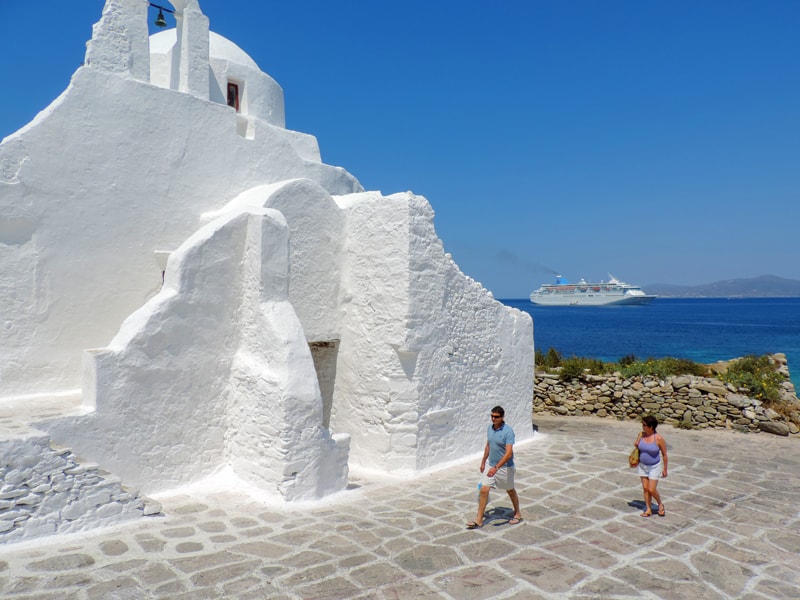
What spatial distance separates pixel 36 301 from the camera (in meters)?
6.97

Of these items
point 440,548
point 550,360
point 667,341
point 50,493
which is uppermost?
point 550,360

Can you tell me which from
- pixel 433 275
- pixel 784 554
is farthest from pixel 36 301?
pixel 784 554

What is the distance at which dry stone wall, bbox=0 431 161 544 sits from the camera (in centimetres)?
495

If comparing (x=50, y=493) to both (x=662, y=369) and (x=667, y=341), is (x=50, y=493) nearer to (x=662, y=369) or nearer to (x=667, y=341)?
(x=662, y=369)

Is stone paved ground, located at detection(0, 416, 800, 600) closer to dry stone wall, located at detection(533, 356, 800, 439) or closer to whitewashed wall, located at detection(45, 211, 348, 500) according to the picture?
whitewashed wall, located at detection(45, 211, 348, 500)

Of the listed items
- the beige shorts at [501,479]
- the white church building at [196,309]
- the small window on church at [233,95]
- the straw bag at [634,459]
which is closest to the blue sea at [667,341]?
the white church building at [196,309]

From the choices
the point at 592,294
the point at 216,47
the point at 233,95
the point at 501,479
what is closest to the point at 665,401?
the point at 501,479

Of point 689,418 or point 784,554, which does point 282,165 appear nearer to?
point 784,554

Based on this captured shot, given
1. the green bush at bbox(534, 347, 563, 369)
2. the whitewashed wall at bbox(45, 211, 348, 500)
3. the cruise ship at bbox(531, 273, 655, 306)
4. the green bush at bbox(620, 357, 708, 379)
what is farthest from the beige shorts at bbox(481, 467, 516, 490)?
the cruise ship at bbox(531, 273, 655, 306)

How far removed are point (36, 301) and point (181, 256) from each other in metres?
1.99

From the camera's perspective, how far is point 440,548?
540 cm

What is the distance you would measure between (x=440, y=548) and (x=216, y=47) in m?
9.14

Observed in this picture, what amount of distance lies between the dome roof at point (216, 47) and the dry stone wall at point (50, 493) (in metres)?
6.63

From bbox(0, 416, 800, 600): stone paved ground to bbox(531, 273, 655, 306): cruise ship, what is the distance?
11709 centimetres
